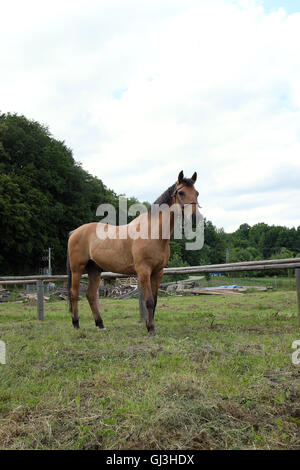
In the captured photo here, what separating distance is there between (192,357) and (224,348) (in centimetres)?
55

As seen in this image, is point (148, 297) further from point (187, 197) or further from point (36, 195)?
point (36, 195)

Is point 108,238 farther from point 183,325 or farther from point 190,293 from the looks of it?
point 190,293

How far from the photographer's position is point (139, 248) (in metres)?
5.14

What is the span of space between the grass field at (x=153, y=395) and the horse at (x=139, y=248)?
123 centimetres

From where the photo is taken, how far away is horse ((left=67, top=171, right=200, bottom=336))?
16.3 feet

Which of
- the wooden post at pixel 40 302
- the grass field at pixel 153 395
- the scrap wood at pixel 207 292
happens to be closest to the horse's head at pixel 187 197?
the grass field at pixel 153 395

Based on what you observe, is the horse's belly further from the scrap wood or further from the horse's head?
the scrap wood

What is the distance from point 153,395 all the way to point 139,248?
9.66 feet

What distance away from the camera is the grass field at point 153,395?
6.02 feet

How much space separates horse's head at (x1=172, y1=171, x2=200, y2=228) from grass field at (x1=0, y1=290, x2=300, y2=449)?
1662mm

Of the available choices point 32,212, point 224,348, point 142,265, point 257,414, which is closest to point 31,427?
point 257,414
